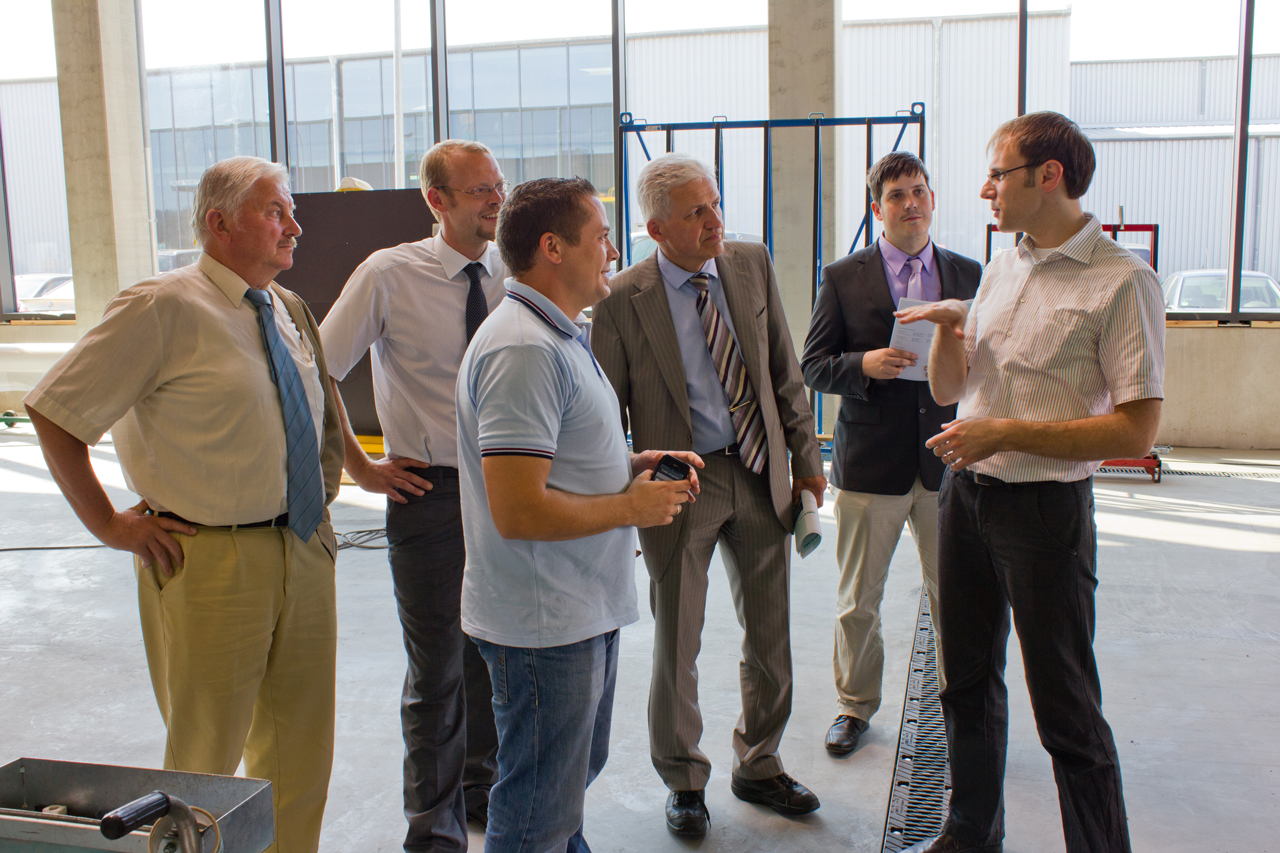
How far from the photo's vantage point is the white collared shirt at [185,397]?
5.61 ft

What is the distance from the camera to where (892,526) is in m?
2.93

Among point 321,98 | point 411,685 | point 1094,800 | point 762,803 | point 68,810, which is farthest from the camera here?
point 321,98

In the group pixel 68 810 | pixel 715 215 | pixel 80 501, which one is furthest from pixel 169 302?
pixel 715 215

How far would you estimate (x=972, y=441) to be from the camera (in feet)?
6.29

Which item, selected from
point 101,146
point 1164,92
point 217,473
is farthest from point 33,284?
point 1164,92

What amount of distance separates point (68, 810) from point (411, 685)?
1315mm

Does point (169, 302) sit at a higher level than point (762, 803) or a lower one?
higher

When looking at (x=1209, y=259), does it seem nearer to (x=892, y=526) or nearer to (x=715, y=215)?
(x=892, y=526)

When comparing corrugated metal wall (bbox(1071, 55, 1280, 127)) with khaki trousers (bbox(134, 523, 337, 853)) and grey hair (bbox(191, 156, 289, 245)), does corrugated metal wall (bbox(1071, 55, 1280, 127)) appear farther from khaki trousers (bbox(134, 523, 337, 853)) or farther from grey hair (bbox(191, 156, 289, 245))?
khaki trousers (bbox(134, 523, 337, 853))

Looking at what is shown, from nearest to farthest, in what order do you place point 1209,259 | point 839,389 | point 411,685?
point 411,685
point 839,389
point 1209,259

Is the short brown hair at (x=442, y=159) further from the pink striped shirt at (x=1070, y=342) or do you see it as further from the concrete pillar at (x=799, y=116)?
the concrete pillar at (x=799, y=116)

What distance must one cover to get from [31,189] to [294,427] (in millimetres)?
11418

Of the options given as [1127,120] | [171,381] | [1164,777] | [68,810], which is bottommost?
[1164,777]

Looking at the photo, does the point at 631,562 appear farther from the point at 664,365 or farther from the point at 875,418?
the point at 875,418
